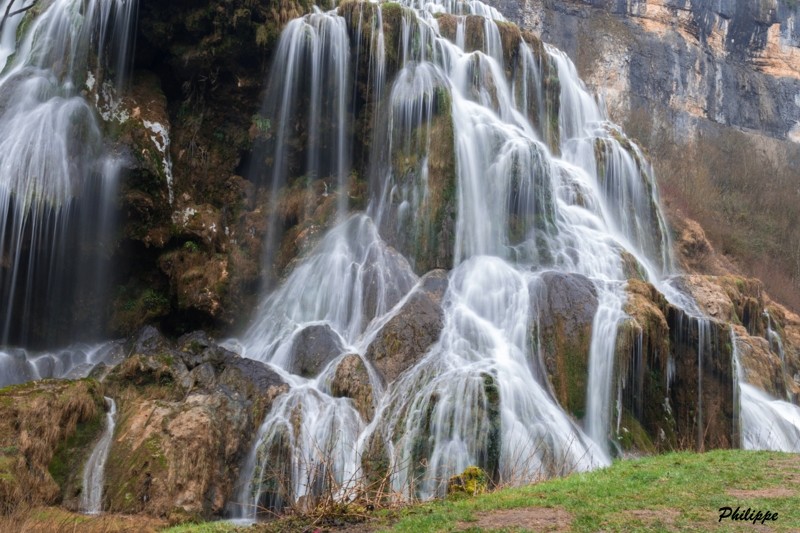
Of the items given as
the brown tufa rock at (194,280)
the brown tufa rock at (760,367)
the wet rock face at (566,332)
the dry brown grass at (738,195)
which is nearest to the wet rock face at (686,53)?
the dry brown grass at (738,195)

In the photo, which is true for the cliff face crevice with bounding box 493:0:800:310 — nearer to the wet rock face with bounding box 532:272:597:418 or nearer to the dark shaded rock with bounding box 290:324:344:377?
the wet rock face with bounding box 532:272:597:418

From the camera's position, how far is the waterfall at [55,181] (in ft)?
45.0

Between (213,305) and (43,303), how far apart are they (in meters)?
3.80

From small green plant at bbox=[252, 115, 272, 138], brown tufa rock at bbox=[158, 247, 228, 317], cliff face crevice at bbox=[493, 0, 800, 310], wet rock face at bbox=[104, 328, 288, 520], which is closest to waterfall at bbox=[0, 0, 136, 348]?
brown tufa rock at bbox=[158, 247, 228, 317]

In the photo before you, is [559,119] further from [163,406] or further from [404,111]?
[163,406]

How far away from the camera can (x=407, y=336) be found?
1285 cm

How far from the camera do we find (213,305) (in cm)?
1517

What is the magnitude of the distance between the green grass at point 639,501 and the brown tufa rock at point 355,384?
4.67 metres

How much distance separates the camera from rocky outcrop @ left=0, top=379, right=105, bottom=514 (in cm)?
859

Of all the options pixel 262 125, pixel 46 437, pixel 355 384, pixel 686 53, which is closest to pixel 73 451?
pixel 46 437

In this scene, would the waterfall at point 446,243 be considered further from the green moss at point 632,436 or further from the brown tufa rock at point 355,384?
the green moss at point 632,436

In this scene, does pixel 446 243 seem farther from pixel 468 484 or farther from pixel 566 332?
pixel 468 484

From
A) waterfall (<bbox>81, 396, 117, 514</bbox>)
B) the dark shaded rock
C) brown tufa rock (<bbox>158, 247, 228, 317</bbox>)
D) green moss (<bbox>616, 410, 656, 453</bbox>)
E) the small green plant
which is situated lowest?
waterfall (<bbox>81, 396, 117, 514</bbox>)

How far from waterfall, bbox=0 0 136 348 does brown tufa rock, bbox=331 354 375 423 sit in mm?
6691
